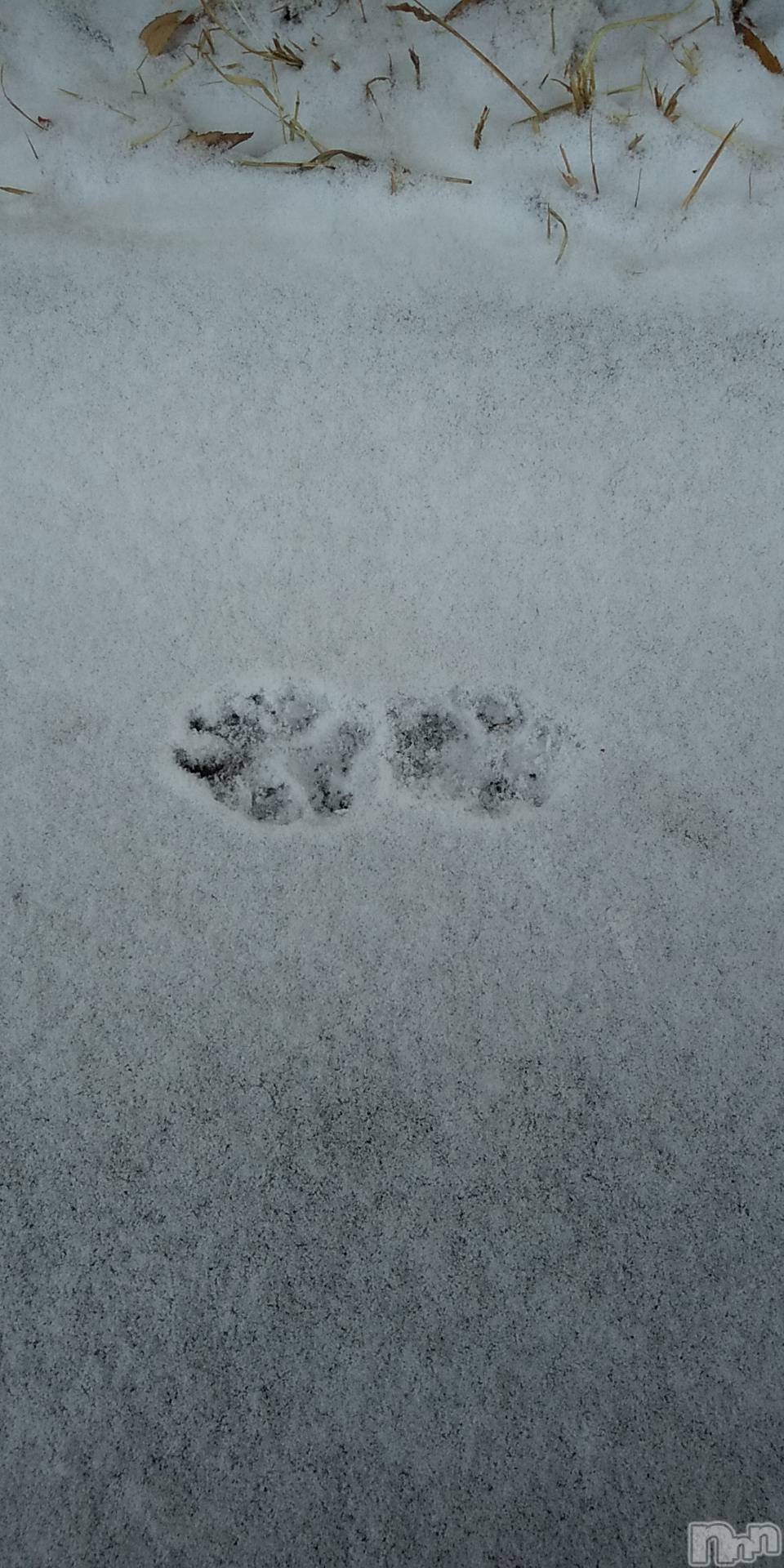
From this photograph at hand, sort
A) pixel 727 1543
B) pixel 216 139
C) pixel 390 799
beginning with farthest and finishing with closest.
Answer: pixel 216 139, pixel 390 799, pixel 727 1543

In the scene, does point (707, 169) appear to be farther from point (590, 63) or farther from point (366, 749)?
point (366, 749)

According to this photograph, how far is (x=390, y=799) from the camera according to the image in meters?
1.05

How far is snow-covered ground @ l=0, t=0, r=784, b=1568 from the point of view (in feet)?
3.05

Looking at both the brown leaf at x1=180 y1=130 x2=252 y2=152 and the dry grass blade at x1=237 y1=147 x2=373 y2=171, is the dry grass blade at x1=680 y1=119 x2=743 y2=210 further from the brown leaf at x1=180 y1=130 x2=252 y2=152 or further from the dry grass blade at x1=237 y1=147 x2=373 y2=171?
the brown leaf at x1=180 y1=130 x2=252 y2=152

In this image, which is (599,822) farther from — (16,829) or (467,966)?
(16,829)

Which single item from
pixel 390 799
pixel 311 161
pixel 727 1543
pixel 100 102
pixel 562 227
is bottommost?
pixel 727 1543

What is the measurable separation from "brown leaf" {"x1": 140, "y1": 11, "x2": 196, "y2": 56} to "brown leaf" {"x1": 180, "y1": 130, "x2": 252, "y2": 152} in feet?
0.39

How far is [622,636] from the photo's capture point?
108 centimetres

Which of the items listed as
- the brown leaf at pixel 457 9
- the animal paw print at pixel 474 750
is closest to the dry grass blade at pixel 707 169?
the brown leaf at pixel 457 9

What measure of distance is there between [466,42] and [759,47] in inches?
15.5

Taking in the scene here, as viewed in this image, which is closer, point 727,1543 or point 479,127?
point 727,1543

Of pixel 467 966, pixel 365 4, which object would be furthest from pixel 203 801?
pixel 365 4

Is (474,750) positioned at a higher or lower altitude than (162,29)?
lower

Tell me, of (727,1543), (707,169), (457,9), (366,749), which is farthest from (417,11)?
(727,1543)
